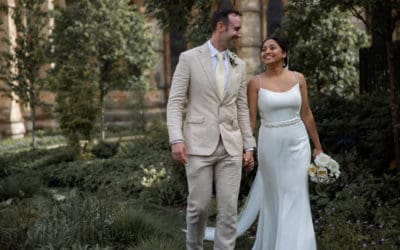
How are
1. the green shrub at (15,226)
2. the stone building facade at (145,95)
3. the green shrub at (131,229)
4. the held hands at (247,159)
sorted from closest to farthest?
the held hands at (247,159) < the green shrub at (15,226) < the green shrub at (131,229) < the stone building facade at (145,95)

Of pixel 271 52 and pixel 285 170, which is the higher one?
pixel 271 52

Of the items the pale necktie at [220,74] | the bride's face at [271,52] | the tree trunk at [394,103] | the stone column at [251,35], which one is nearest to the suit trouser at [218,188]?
the pale necktie at [220,74]

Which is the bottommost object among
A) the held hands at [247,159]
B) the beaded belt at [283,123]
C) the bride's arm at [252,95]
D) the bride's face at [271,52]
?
the held hands at [247,159]

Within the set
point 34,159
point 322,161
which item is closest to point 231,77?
point 322,161

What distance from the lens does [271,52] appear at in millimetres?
4270

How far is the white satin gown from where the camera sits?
4.25 m

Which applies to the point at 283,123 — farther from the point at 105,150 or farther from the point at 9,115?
the point at 9,115

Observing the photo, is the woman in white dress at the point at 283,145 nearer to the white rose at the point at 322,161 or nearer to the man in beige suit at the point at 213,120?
the white rose at the point at 322,161

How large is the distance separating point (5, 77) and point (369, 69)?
10179 mm

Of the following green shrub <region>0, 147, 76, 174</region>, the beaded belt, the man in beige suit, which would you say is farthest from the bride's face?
green shrub <region>0, 147, 76, 174</region>

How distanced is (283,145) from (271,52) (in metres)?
0.78

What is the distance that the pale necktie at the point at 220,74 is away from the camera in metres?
3.89

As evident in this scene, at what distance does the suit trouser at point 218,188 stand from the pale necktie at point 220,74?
1.25 feet

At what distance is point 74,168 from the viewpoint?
35.3 feet
